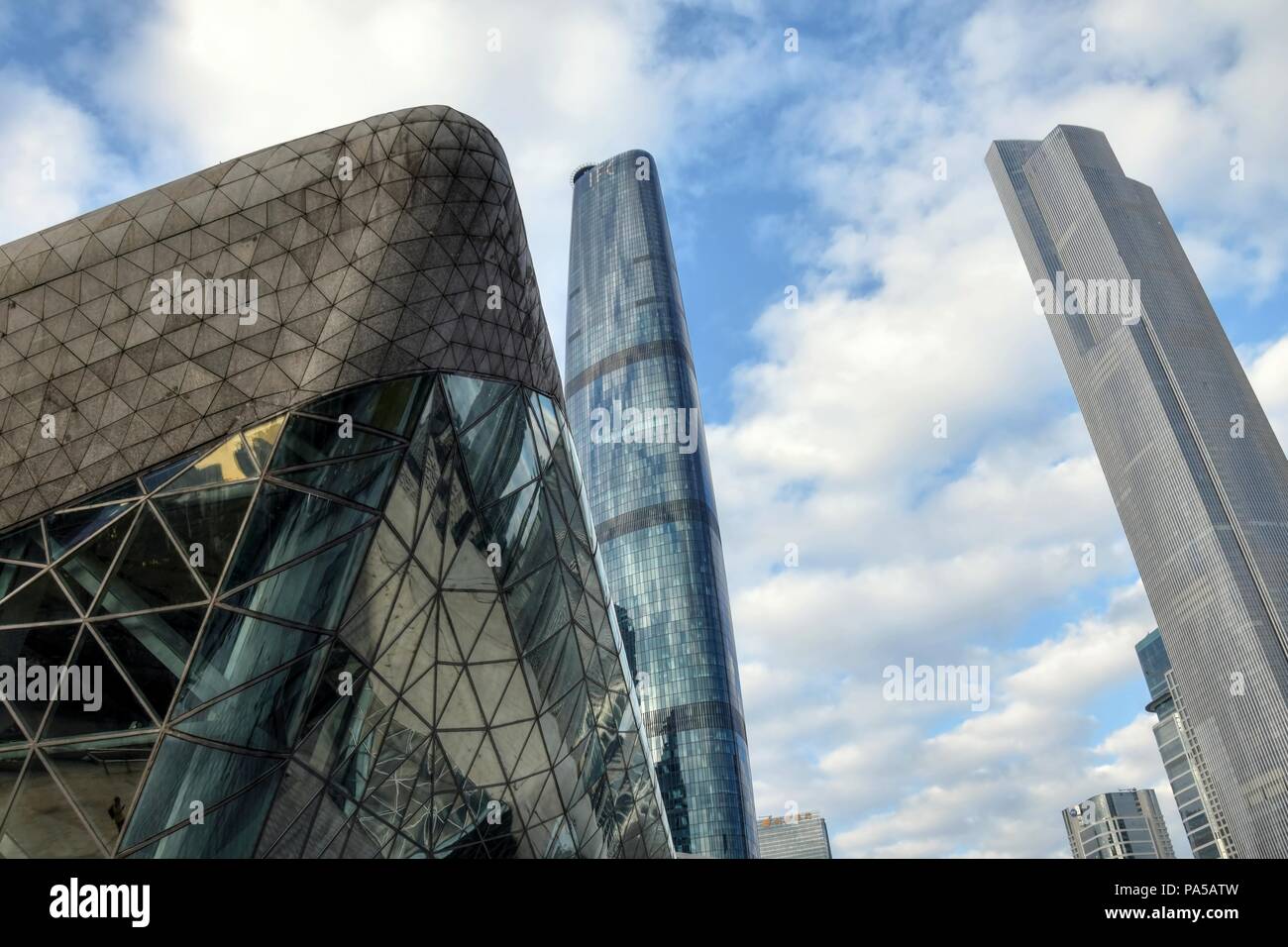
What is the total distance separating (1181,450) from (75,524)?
146 m

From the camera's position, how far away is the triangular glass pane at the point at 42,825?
612 inches

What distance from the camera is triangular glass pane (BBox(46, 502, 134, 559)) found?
688 inches

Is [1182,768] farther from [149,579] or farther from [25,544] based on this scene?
[25,544]

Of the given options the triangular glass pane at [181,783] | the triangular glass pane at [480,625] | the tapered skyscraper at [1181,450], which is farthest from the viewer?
the tapered skyscraper at [1181,450]

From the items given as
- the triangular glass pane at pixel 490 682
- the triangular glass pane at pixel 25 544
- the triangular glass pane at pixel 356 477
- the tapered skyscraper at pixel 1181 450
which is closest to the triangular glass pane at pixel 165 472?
the triangular glass pane at pixel 356 477

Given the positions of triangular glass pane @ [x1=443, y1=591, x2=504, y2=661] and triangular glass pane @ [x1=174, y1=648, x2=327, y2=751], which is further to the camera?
triangular glass pane @ [x1=443, y1=591, x2=504, y2=661]

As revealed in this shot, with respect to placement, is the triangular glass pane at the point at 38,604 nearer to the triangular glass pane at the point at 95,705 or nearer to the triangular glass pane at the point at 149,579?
the triangular glass pane at the point at 149,579

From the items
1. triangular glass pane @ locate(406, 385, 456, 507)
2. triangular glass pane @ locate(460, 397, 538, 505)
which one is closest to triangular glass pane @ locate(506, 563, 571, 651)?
triangular glass pane @ locate(460, 397, 538, 505)

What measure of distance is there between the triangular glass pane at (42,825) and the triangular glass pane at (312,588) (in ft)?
14.8

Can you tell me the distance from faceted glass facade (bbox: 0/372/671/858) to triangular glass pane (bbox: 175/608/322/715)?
0.04m

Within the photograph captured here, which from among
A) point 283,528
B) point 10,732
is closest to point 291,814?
point 10,732

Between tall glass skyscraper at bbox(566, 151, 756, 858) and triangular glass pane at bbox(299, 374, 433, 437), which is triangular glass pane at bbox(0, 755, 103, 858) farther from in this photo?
tall glass skyscraper at bbox(566, 151, 756, 858)

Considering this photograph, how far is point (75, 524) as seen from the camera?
1769 centimetres
